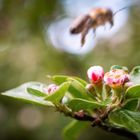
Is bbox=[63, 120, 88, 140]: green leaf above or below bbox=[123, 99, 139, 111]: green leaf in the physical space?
above

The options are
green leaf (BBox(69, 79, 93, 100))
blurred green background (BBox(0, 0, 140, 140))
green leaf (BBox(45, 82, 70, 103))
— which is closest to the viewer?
green leaf (BBox(45, 82, 70, 103))

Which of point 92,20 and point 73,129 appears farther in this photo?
point 92,20

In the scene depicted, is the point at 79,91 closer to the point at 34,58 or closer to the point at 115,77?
the point at 115,77

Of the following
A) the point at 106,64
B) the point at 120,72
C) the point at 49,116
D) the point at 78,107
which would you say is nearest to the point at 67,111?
the point at 78,107

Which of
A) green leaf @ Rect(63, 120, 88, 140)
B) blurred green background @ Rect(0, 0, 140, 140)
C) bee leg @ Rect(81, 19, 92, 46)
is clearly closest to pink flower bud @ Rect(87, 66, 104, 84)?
green leaf @ Rect(63, 120, 88, 140)

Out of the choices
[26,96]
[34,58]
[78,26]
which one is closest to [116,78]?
[26,96]

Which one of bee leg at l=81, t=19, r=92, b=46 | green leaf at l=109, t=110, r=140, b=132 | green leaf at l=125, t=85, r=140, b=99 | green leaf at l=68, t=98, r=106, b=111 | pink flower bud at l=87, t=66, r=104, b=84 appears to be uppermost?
bee leg at l=81, t=19, r=92, b=46

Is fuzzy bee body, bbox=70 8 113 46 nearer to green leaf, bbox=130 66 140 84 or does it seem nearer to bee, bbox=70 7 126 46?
bee, bbox=70 7 126 46

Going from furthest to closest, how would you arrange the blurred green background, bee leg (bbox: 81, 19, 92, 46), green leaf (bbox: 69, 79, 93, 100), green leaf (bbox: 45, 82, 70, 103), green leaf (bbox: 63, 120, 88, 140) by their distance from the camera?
the blurred green background < bee leg (bbox: 81, 19, 92, 46) < green leaf (bbox: 63, 120, 88, 140) < green leaf (bbox: 69, 79, 93, 100) < green leaf (bbox: 45, 82, 70, 103)

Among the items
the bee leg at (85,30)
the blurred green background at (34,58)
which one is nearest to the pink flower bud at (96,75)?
the bee leg at (85,30)
